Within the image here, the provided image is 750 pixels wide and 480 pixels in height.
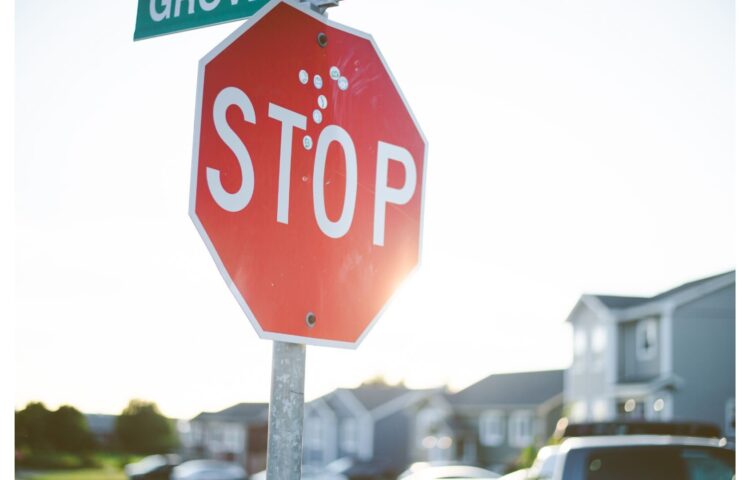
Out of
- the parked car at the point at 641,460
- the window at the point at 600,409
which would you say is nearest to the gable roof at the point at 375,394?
the window at the point at 600,409

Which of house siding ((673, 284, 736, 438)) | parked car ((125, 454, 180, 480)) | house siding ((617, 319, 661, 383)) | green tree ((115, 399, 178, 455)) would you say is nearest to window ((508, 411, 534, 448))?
house siding ((617, 319, 661, 383))

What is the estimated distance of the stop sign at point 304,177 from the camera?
2186 mm

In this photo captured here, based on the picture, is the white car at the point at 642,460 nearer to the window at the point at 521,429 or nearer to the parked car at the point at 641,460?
the parked car at the point at 641,460

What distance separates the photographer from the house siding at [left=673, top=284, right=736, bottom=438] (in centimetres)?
3350

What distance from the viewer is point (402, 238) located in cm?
264

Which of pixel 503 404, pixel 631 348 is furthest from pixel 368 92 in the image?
pixel 503 404

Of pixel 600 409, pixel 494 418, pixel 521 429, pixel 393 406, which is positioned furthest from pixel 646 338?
pixel 393 406

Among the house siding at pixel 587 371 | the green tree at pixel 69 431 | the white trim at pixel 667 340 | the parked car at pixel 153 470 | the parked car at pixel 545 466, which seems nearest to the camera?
the parked car at pixel 545 466

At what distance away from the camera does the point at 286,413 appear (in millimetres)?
2201

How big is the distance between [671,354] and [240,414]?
4794 centimetres

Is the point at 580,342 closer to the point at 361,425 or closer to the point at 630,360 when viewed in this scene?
the point at 630,360

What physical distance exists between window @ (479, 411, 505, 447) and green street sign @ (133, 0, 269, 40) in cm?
4833

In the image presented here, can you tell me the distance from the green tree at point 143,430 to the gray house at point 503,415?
28.0m

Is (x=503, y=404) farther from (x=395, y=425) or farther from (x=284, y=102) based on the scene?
(x=284, y=102)
